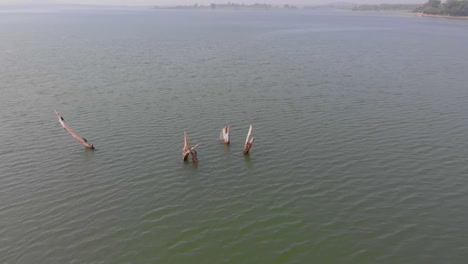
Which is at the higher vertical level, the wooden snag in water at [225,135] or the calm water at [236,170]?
the wooden snag in water at [225,135]

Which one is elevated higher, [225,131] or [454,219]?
[225,131]

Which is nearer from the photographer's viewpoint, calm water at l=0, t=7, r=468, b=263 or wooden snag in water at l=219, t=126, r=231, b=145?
calm water at l=0, t=7, r=468, b=263

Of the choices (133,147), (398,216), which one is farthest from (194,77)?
(398,216)

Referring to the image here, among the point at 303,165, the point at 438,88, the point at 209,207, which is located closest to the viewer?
the point at 209,207

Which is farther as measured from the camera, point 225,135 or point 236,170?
point 225,135

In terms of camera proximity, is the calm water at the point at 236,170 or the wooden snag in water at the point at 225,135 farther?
the wooden snag in water at the point at 225,135

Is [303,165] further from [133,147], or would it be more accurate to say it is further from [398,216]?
[133,147]

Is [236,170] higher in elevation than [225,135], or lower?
lower

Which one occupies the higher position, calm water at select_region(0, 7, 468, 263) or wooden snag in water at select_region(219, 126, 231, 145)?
wooden snag in water at select_region(219, 126, 231, 145)
